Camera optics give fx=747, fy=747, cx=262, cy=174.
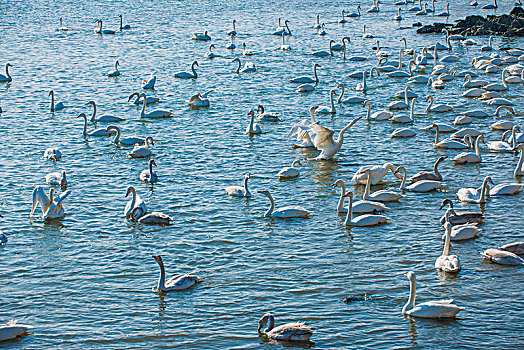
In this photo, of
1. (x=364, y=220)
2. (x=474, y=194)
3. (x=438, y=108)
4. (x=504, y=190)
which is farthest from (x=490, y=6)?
(x=364, y=220)

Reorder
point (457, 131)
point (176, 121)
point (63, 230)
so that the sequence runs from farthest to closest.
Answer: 1. point (176, 121)
2. point (457, 131)
3. point (63, 230)

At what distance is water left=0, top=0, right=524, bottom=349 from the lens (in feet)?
42.8

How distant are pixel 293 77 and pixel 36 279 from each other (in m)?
21.5

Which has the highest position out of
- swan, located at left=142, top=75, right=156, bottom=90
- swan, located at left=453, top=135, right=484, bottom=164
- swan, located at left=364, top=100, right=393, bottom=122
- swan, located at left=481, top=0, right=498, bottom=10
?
swan, located at left=481, top=0, right=498, bottom=10

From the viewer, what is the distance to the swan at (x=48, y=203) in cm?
1819

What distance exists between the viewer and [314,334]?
41.4ft

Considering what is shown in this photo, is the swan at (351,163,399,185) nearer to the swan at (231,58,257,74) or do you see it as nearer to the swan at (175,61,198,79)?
the swan at (175,61,198,79)

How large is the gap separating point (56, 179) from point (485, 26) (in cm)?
3433

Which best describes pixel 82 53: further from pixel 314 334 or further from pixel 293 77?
pixel 314 334

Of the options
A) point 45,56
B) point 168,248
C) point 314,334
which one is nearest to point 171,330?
point 314,334

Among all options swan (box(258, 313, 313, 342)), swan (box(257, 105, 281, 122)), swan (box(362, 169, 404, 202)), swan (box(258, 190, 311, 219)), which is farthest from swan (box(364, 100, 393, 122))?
swan (box(258, 313, 313, 342))

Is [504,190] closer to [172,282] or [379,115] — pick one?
[379,115]

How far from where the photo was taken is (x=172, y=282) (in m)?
14.2

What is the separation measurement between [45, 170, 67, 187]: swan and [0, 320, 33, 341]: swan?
25.9ft
